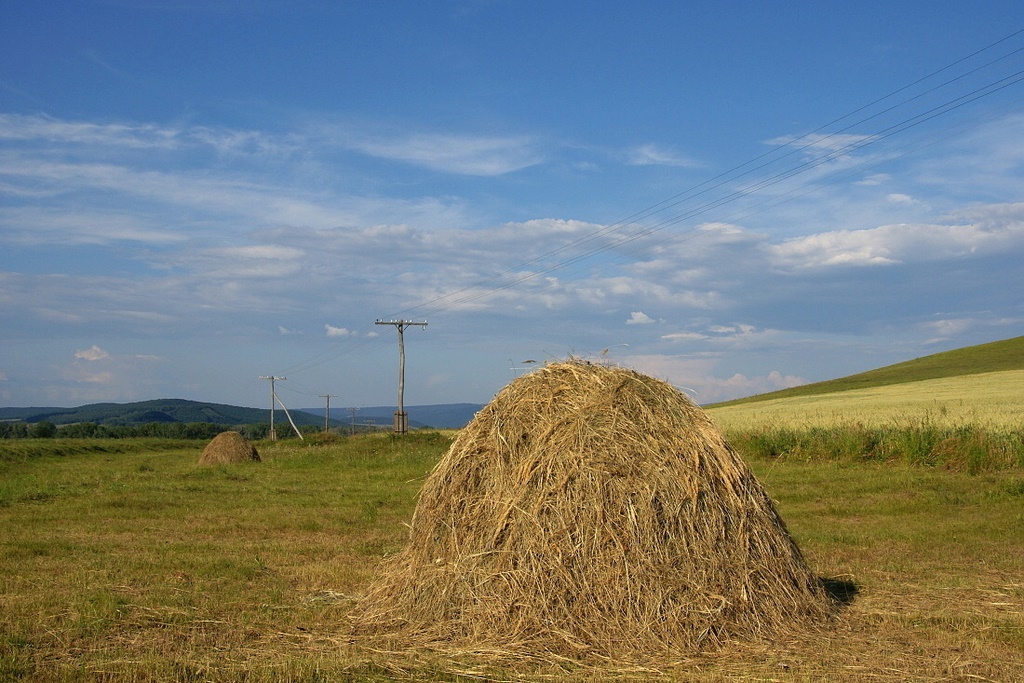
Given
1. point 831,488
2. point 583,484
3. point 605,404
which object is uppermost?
point 605,404

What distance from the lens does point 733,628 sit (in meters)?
7.07

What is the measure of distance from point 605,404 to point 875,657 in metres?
3.04

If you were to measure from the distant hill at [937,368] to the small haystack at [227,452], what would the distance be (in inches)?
1567

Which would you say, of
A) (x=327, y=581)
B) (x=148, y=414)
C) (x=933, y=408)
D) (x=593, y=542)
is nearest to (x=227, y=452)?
(x=327, y=581)

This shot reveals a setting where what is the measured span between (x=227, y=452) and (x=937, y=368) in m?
51.1

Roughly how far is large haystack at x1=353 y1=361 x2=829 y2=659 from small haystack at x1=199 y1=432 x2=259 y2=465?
75.3 ft

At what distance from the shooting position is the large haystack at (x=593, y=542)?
6.95m

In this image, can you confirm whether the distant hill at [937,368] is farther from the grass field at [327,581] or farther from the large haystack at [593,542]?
the large haystack at [593,542]

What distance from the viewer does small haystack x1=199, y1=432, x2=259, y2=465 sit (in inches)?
1163

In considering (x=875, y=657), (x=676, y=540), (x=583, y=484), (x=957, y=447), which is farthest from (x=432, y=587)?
(x=957, y=447)

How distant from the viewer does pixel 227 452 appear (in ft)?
97.5

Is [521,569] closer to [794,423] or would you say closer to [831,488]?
[831,488]

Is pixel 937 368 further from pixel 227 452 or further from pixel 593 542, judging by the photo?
pixel 593 542

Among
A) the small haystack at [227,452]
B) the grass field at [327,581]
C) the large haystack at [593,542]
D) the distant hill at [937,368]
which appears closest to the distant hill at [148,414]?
the distant hill at [937,368]
